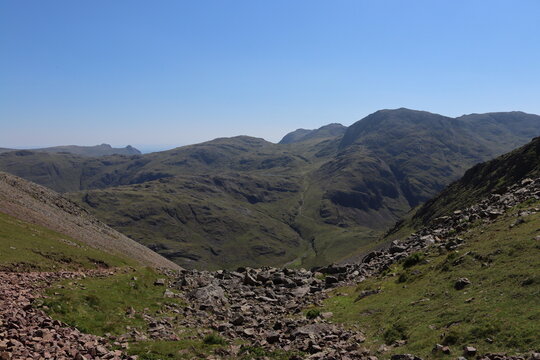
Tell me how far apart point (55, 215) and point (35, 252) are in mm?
35710

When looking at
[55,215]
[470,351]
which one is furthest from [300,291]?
[55,215]

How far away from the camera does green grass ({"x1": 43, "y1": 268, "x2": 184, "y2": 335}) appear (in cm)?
2241

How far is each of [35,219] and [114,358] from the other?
5659 cm

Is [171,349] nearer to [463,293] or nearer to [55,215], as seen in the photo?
[463,293]

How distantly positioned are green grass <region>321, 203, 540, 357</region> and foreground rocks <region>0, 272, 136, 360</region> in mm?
14842

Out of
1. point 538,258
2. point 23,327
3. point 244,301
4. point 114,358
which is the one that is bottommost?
point 244,301

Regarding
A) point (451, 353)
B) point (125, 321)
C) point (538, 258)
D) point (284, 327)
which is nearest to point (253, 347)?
point (284, 327)

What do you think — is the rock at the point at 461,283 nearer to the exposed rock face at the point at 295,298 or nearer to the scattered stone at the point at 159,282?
the exposed rock face at the point at 295,298

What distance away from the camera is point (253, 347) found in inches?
870

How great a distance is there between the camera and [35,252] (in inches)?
1638

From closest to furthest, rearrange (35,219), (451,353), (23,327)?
(451,353)
(23,327)
(35,219)

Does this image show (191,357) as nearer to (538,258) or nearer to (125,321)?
(125,321)

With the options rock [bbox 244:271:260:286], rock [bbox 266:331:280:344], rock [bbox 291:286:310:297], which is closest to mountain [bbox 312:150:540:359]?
rock [bbox 291:286:310:297]

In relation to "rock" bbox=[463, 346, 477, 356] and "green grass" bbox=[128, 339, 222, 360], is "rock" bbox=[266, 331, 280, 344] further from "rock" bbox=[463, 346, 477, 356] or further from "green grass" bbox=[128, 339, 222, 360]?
"rock" bbox=[463, 346, 477, 356]
